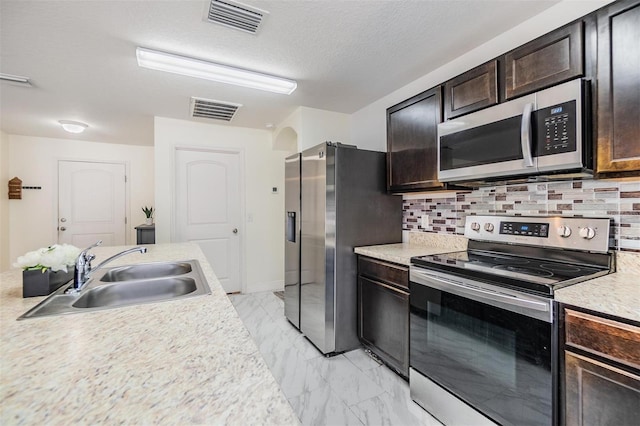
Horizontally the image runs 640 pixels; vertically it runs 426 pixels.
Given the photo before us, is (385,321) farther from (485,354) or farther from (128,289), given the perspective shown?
(128,289)

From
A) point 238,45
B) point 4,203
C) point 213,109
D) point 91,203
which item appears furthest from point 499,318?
point 4,203

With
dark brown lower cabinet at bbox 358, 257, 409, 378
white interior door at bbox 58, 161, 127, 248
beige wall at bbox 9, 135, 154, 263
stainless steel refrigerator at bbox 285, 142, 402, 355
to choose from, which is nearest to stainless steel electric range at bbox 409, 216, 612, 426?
dark brown lower cabinet at bbox 358, 257, 409, 378

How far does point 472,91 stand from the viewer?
6.05 feet

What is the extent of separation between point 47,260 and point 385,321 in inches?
76.6

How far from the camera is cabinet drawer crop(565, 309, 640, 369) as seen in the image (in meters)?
0.99

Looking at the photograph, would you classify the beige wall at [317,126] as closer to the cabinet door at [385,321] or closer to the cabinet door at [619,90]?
the cabinet door at [385,321]

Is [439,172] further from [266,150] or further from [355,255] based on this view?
[266,150]

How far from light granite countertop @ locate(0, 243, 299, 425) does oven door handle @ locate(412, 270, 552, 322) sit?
114 centimetres

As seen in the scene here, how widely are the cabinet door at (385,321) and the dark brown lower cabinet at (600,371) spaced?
0.91m

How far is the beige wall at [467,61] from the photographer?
1.68 m

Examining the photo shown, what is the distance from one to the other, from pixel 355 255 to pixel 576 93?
5.51ft

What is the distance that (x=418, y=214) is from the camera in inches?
104

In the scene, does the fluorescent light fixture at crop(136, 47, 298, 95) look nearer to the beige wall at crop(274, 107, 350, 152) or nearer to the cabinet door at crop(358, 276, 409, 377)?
the beige wall at crop(274, 107, 350, 152)

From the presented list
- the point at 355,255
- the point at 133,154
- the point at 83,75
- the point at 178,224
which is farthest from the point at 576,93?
the point at 133,154
